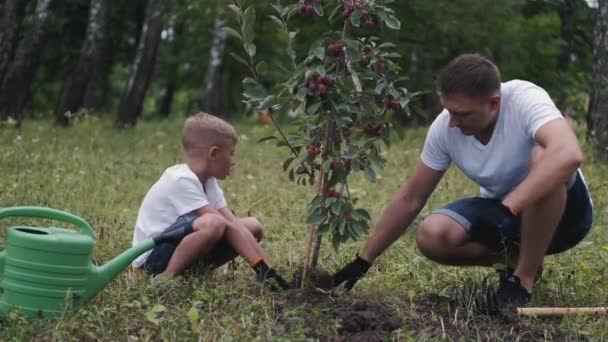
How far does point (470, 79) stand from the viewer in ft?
13.7

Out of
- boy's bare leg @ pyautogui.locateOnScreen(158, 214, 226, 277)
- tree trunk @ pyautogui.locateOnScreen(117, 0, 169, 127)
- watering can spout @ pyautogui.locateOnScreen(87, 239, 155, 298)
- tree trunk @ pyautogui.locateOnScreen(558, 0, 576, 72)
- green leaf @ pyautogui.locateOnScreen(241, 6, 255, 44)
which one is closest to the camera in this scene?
watering can spout @ pyautogui.locateOnScreen(87, 239, 155, 298)

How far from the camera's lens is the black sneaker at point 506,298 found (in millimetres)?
4246

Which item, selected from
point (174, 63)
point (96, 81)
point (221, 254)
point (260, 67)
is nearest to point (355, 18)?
point (260, 67)

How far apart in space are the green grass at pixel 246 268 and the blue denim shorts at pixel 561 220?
0.74 feet

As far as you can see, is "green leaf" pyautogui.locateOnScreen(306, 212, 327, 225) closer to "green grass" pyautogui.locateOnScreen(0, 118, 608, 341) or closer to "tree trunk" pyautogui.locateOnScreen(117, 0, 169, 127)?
"green grass" pyautogui.locateOnScreen(0, 118, 608, 341)

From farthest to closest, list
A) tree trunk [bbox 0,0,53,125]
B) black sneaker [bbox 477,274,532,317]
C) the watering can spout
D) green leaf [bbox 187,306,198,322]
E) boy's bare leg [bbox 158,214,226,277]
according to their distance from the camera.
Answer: tree trunk [bbox 0,0,53,125], boy's bare leg [bbox 158,214,226,277], black sneaker [bbox 477,274,532,317], the watering can spout, green leaf [bbox 187,306,198,322]

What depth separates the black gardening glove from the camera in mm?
4562

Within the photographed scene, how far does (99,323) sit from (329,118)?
47.3 inches

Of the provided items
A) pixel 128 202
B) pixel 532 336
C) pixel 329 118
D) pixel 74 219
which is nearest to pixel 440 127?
pixel 329 118

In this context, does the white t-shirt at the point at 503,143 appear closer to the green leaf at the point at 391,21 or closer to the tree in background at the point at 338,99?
the tree in background at the point at 338,99

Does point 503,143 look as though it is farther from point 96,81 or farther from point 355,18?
point 96,81

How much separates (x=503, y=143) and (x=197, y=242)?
141cm

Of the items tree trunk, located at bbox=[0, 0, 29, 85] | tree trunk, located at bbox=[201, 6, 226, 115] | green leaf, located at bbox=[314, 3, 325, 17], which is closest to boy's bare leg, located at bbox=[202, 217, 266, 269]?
green leaf, located at bbox=[314, 3, 325, 17]

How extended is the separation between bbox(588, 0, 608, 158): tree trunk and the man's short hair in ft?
20.9
